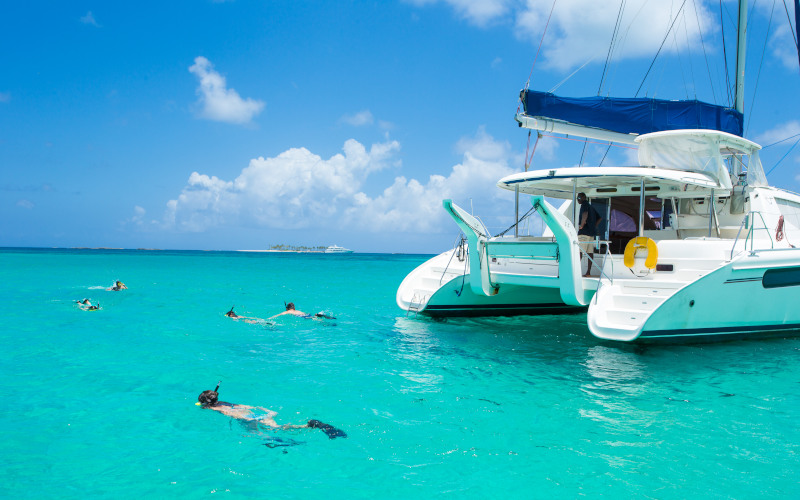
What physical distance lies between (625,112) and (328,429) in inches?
373

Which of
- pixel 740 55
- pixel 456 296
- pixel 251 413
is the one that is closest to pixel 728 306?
pixel 456 296

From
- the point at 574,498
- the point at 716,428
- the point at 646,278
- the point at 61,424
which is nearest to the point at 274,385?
the point at 61,424

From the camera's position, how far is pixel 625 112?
11.3 metres

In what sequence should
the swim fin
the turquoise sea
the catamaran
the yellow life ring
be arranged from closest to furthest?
the turquoise sea < the swim fin < the catamaran < the yellow life ring

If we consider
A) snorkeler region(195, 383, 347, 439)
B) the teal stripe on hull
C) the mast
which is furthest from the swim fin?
the mast

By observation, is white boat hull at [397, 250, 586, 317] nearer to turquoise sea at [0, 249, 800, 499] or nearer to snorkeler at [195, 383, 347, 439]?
turquoise sea at [0, 249, 800, 499]

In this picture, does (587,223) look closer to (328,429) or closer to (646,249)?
(646,249)

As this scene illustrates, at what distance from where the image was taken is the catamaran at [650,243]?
7750mm

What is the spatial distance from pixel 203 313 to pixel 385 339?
655cm

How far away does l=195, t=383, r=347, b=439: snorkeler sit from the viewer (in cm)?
517

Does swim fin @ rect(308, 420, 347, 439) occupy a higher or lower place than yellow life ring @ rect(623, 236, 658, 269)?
lower

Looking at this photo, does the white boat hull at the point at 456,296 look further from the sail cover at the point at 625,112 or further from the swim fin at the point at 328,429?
the swim fin at the point at 328,429

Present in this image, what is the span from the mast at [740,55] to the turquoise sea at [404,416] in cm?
614

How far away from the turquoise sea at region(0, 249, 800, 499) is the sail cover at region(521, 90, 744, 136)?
178 inches
